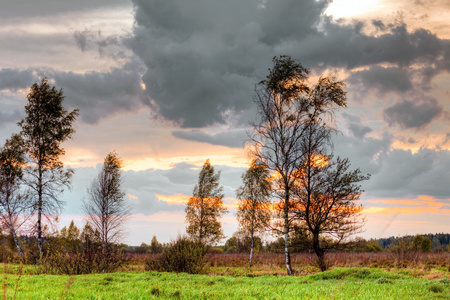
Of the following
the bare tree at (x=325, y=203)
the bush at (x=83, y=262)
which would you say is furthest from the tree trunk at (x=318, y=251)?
the bush at (x=83, y=262)

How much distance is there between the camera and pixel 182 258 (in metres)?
22.8

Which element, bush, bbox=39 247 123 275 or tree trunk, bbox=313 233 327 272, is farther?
tree trunk, bbox=313 233 327 272

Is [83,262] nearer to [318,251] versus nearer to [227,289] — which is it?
[227,289]

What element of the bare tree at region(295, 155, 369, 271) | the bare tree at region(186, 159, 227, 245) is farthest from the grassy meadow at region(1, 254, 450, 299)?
the bare tree at region(186, 159, 227, 245)

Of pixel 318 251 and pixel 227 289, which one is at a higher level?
pixel 318 251

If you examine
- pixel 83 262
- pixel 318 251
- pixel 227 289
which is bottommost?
pixel 83 262

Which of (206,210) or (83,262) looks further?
(206,210)

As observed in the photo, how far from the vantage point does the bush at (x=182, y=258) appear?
74.3 ft

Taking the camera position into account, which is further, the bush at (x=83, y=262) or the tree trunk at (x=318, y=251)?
the tree trunk at (x=318, y=251)

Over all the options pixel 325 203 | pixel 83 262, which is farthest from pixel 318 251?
pixel 83 262

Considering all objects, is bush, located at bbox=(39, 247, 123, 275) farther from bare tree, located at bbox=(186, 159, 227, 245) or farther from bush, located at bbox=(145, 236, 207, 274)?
bare tree, located at bbox=(186, 159, 227, 245)

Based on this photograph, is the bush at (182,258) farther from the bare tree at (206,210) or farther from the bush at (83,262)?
the bare tree at (206,210)

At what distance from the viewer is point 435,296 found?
12.4m

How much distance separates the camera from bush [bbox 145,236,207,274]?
22641 millimetres
